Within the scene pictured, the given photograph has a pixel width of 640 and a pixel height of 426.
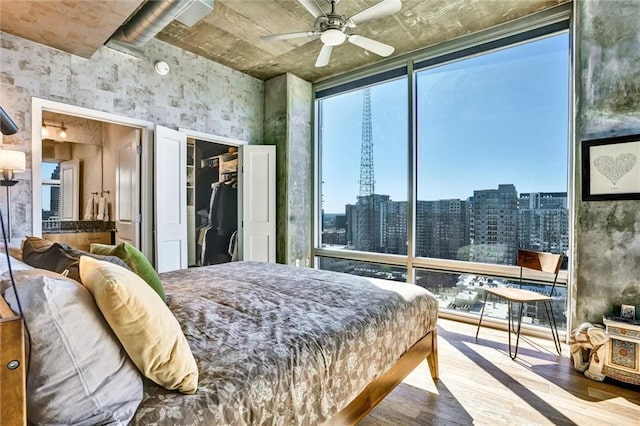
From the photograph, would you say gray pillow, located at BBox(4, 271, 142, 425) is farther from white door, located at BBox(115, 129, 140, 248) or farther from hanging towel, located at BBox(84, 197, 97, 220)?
hanging towel, located at BBox(84, 197, 97, 220)

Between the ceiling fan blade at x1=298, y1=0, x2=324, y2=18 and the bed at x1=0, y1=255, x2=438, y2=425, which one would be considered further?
the ceiling fan blade at x1=298, y1=0, x2=324, y2=18

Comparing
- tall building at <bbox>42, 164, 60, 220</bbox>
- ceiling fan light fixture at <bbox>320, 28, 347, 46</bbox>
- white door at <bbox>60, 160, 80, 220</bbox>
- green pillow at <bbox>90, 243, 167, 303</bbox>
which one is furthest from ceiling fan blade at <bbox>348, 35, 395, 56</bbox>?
tall building at <bbox>42, 164, 60, 220</bbox>

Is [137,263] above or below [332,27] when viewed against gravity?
below

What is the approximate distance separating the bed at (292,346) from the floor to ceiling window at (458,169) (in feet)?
5.79

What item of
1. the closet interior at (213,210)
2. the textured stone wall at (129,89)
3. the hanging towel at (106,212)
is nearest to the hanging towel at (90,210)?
the hanging towel at (106,212)

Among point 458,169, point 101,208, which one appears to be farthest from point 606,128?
point 101,208

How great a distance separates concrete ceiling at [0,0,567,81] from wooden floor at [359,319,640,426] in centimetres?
293

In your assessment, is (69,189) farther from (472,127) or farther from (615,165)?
(615,165)

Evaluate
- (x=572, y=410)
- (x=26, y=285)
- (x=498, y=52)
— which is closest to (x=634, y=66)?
(x=498, y=52)

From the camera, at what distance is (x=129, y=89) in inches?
140

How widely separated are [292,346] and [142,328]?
22.2 inches

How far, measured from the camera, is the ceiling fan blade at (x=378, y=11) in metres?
2.42

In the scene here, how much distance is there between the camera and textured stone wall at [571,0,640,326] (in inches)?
100.0

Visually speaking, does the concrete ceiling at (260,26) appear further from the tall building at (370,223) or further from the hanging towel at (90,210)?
the hanging towel at (90,210)
